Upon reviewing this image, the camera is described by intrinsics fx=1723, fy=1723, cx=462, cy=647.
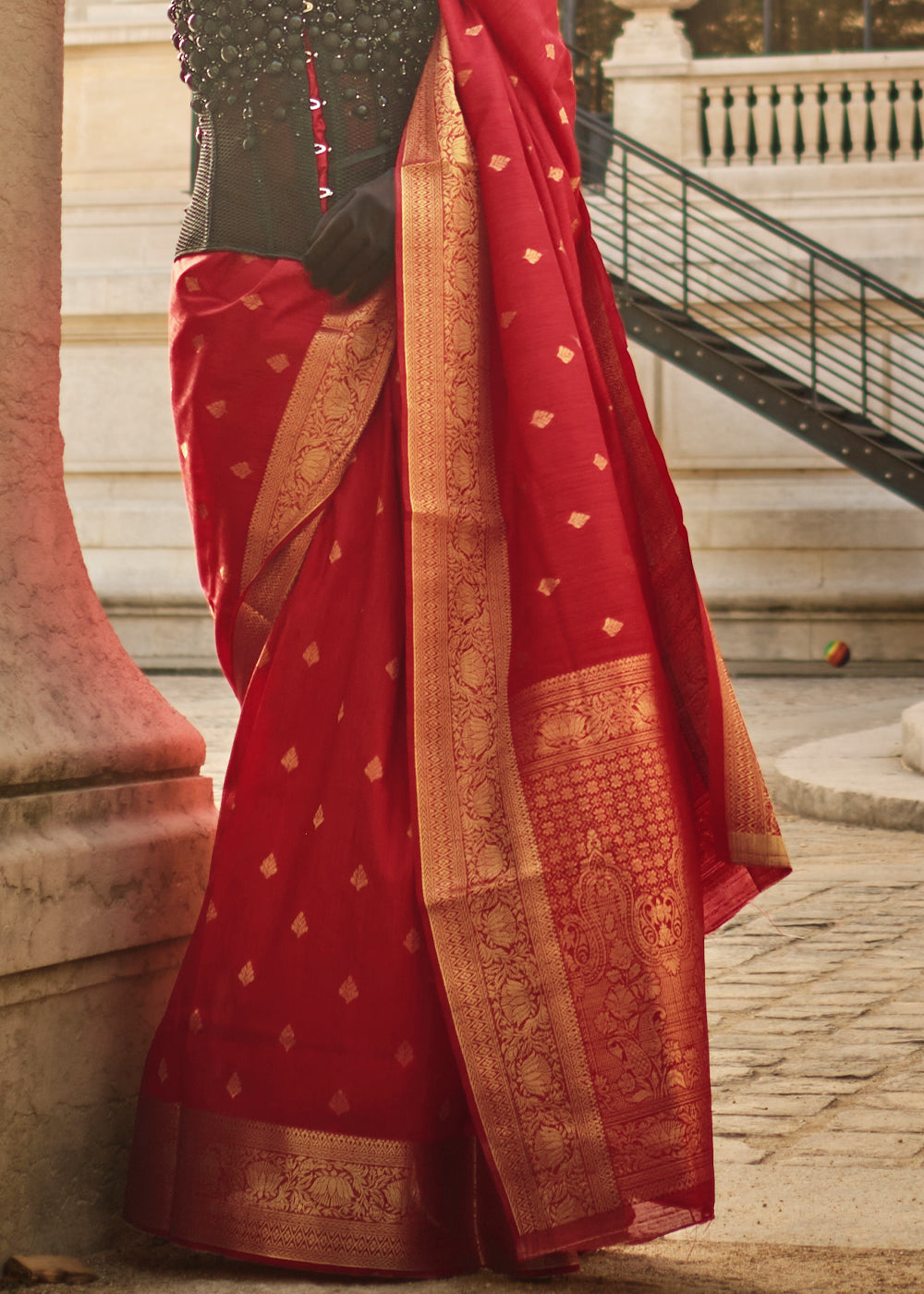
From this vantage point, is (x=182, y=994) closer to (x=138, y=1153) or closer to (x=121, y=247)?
(x=138, y=1153)

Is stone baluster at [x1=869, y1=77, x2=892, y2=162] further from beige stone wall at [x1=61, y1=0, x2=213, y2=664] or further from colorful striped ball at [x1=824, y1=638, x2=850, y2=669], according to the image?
beige stone wall at [x1=61, y1=0, x2=213, y2=664]

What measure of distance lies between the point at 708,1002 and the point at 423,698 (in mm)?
1442

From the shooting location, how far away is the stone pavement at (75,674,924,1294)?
1767 millimetres

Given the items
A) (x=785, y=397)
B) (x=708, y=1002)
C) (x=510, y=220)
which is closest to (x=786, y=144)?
(x=785, y=397)

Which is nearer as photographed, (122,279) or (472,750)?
(472,750)

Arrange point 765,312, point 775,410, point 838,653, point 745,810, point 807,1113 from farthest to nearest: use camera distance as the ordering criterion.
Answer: point 765,312 < point 838,653 < point 775,410 < point 807,1113 < point 745,810

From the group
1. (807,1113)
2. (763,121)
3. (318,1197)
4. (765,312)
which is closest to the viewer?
(318,1197)

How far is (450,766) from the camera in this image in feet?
5.90

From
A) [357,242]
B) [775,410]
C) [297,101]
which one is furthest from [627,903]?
[775,410]

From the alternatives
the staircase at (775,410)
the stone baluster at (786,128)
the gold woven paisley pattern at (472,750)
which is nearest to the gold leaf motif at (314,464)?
the gold woven paisley pattern at (472,750)

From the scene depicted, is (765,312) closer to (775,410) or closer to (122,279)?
(775,410)

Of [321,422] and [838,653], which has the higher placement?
[321,422]


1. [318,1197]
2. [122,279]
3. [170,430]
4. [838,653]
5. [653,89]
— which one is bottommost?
[838,653]

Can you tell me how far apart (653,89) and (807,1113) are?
10.3 metres
